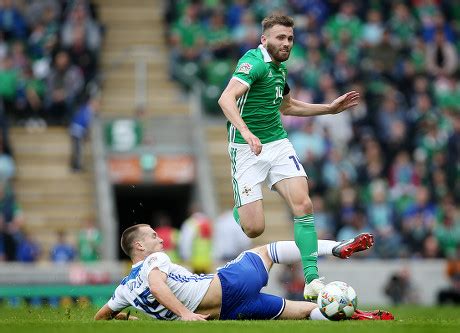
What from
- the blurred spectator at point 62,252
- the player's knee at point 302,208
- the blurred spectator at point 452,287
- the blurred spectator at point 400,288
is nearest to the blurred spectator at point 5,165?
the blurred spectator at point 62,252

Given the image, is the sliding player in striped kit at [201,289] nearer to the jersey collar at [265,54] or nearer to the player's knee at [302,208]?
the player's knee at [302,208]

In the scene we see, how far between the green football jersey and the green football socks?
1045 millimetres

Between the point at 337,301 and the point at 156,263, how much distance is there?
1.71m

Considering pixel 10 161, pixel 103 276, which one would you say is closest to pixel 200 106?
pixel 10 161

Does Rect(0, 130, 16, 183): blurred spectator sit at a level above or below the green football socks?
above

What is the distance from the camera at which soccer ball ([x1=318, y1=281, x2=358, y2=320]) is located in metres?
11.8

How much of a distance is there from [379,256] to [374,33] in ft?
21.5

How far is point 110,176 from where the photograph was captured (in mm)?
24312

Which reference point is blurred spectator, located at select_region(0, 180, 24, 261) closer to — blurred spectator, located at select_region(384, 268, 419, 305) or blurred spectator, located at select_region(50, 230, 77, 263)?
blurred spectator, located at select_region(50, 230, 77, 263)

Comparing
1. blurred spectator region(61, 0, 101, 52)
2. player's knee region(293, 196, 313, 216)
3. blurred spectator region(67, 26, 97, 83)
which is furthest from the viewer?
blurred spectator region(61, 0, 101, 52)

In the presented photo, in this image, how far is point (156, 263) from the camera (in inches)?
462

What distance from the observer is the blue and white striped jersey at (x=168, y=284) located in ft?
38.7

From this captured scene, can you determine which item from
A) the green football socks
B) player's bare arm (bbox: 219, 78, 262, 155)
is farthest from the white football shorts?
player's bare arm (bbox: 219, 78, 262, 155)

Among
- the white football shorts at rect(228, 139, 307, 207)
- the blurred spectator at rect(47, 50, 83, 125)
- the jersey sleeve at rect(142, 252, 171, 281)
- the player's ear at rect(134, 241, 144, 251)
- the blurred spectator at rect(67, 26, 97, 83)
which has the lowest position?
the jersey sleeve at rect(142, 252, 171, 281)
